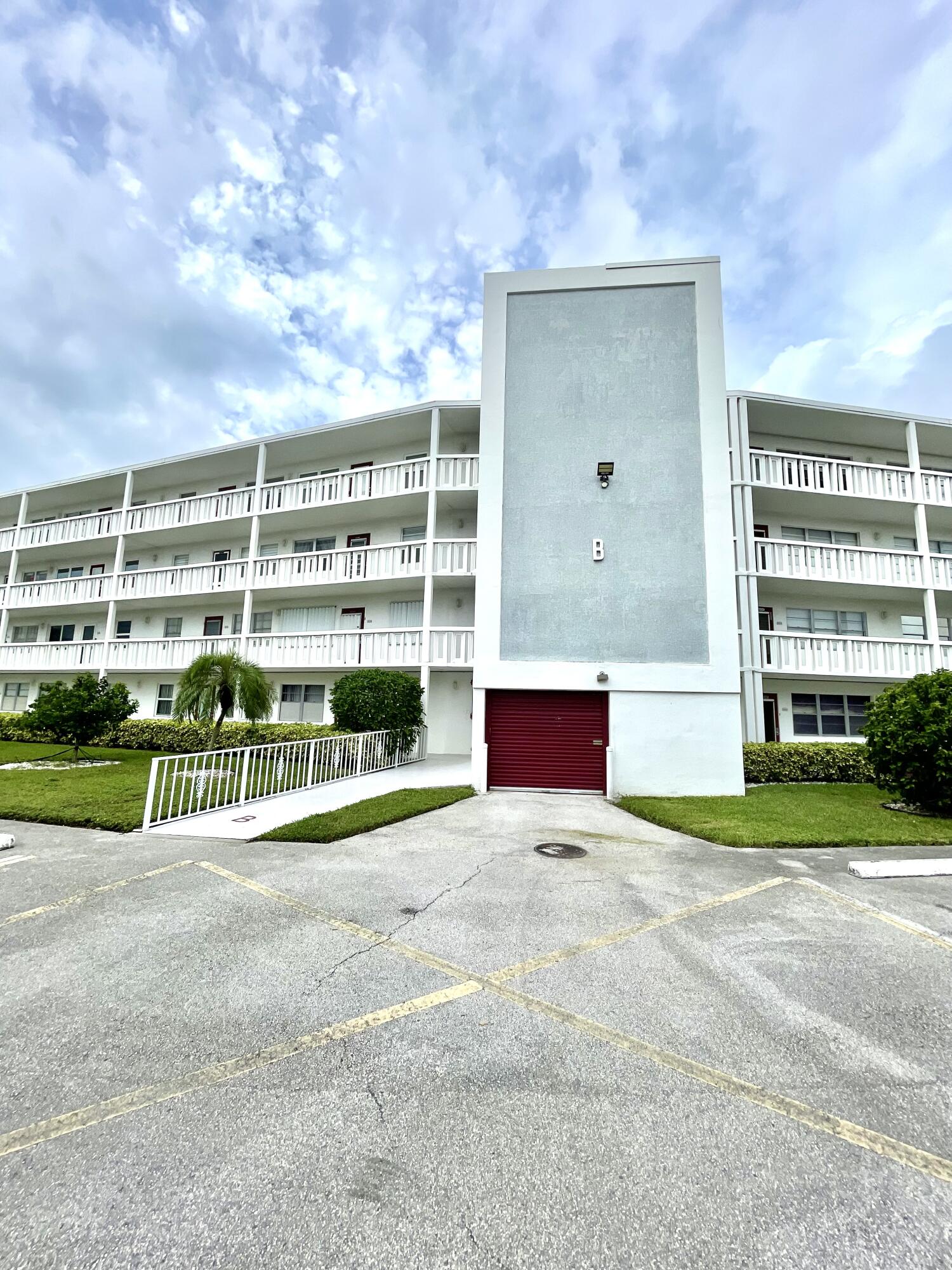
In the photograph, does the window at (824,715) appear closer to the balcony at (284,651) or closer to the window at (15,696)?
the balcony at (284,651)

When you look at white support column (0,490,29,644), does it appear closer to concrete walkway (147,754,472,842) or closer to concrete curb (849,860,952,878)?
concrete walkway (147,754,472,842)

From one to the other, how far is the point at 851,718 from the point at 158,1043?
1949 centimetres

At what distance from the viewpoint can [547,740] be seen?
1251 cm

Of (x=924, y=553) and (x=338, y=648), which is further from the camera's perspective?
(x=338, y=648)

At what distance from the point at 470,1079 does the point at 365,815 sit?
20.4 ft

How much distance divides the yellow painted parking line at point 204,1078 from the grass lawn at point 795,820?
19.7 ft

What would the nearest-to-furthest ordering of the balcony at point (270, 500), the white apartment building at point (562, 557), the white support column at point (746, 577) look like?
1. the white apartment building at point (562, 557)
2. the white support column at point (746, 577)
3. the balcony at point (270, 500)

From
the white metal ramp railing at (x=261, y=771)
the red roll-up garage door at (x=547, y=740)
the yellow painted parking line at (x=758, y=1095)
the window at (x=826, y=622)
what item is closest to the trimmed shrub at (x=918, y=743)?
the red roll-up garage door at (x=547, y=740)

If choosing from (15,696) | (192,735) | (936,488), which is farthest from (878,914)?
(15,696)

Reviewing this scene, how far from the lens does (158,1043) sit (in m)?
2.95

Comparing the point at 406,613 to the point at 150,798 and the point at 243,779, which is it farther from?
the point at 150,798

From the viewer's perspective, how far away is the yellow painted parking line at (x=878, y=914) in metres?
4.60

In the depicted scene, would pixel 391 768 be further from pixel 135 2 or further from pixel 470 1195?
pixel 135 2

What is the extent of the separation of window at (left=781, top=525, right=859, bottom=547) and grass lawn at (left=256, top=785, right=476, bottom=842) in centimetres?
1400
